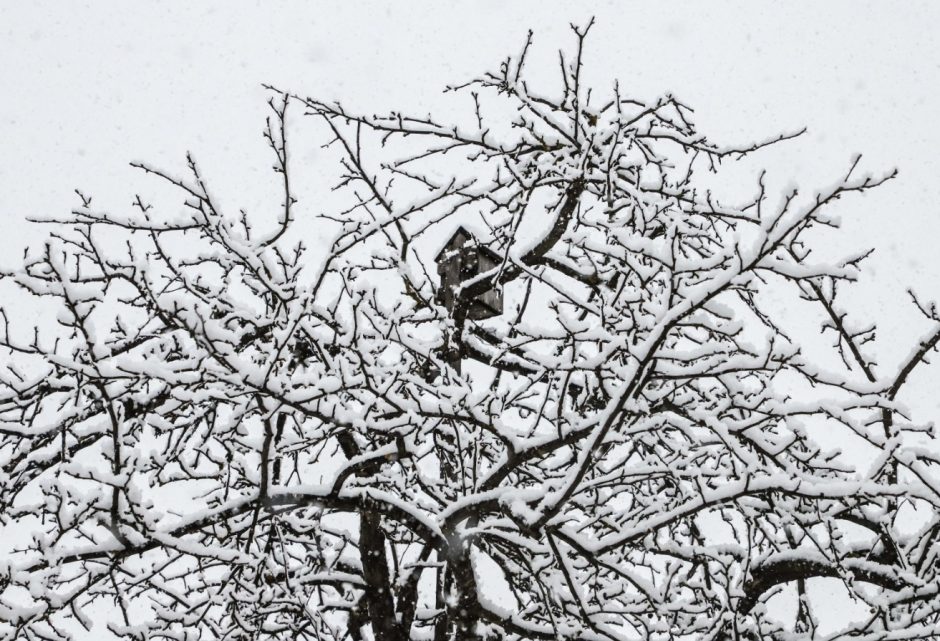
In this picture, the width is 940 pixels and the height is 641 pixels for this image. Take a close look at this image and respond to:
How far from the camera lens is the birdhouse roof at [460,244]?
17.7 feet

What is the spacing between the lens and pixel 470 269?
5.54 metres

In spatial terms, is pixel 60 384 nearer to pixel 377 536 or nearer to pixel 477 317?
pixel 377 536

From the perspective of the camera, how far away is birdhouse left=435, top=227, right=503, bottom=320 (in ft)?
17.7

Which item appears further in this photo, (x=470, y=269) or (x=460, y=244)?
(x=460, y=244)

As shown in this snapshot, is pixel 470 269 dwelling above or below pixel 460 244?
below

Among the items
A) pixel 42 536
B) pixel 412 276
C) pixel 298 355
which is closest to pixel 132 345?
pixel 298 355

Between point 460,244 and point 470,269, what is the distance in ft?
0.92

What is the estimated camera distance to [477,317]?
5.65 m

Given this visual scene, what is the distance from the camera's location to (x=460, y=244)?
5.73 metres

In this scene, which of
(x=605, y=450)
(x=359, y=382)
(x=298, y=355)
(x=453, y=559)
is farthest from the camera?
(x=298, y=355)

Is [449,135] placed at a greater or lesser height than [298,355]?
greater

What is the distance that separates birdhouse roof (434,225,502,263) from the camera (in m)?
5.40

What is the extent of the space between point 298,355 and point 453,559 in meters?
1.56

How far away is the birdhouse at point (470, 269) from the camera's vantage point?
540cm
